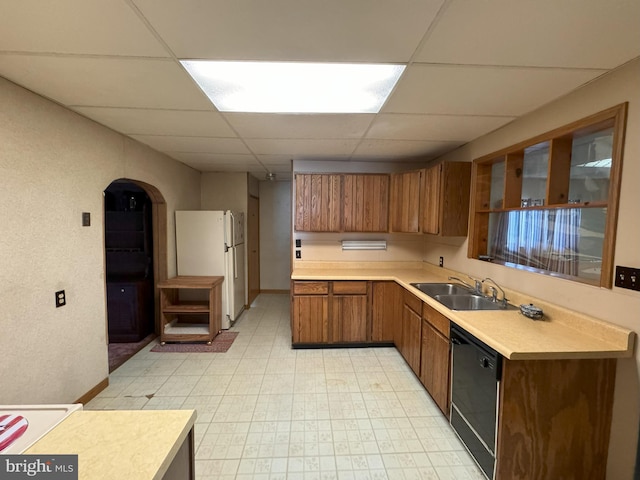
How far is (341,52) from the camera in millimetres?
1386

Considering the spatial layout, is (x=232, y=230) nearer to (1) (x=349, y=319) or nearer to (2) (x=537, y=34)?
(1) (x=349, y=319)

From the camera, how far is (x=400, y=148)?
125 inches

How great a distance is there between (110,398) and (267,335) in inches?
70.0

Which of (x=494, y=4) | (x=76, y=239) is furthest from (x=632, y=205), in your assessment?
(x=76, y=239)

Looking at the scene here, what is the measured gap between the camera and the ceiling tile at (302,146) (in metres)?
2.90

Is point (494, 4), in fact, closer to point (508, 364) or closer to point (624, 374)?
point (508, 364)

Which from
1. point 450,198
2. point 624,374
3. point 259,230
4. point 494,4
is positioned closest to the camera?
point 494,4

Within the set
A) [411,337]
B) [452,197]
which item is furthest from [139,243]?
[452,197]

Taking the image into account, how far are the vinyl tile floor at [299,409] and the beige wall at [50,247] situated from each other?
0.54 meters

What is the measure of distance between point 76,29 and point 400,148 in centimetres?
274

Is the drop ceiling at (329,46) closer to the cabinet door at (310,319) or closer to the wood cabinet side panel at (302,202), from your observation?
the wood cabinet side panel at (302,202)

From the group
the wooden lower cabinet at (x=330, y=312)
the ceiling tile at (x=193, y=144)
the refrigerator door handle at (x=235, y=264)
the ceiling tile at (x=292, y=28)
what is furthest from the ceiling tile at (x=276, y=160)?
the ceiling tile at (x=292, y=28)

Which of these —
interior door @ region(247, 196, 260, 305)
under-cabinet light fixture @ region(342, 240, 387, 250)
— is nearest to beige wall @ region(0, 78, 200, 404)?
interior door @ region(247, 196, 260, 305)

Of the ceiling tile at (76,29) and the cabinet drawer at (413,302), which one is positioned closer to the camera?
the ceiling tile at (76,29)
